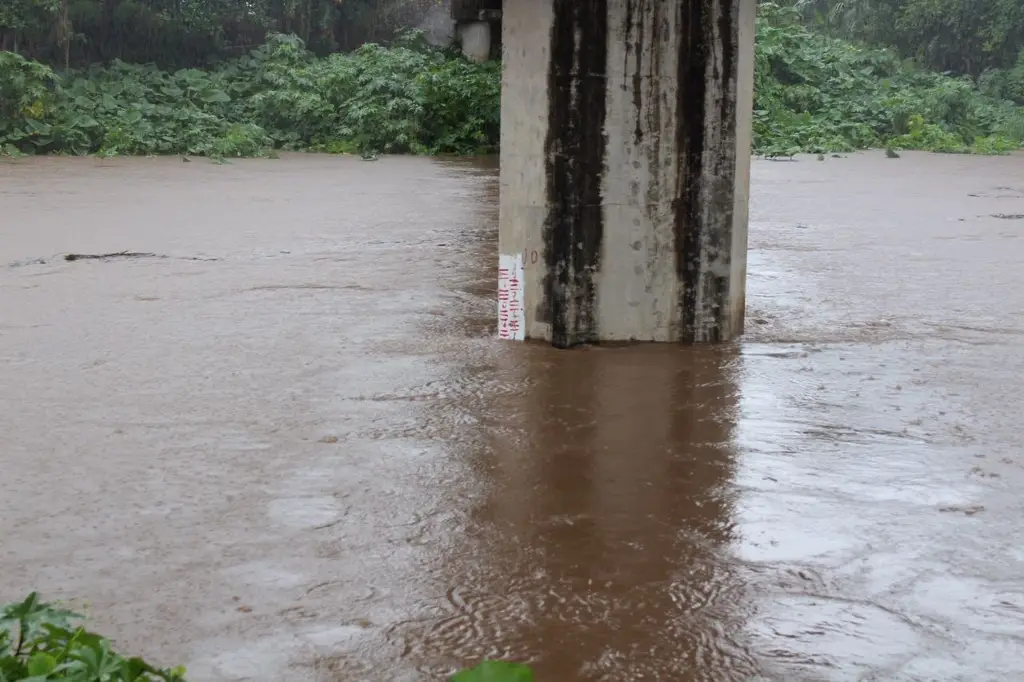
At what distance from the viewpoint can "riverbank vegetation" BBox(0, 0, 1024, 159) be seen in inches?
1016

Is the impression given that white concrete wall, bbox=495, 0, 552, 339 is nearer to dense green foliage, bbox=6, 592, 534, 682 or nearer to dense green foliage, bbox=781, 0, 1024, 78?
dense green foliage, bbox=6, 592, 534, 682

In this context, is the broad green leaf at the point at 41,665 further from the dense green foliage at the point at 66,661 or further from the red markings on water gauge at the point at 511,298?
the red markings on water gauge at the point at 511,298

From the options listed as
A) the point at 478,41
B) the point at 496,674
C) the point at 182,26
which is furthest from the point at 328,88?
the point at 496,674

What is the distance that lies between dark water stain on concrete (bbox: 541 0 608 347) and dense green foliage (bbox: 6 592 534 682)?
4.92m

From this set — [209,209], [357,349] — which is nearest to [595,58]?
[357,349]

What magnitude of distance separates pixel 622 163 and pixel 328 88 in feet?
71.4

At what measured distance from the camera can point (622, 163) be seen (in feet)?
25.4

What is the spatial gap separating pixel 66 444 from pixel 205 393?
103 centimetres

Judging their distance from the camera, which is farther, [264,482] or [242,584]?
[264,482]

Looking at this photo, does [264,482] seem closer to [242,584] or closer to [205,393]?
[242,584]

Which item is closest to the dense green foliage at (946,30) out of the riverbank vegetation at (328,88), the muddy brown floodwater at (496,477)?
the riverbank vegetation at (328,88)

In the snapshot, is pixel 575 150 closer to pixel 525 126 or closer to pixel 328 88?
pixel 525 126

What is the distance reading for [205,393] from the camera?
6.88 m

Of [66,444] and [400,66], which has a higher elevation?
[400,66]
